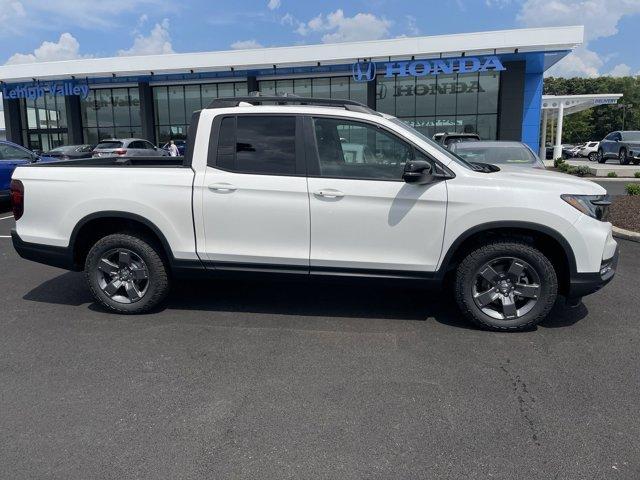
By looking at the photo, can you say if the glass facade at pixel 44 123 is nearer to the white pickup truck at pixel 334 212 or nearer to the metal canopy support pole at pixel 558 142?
the metal canopy support pole at pixel 558 142

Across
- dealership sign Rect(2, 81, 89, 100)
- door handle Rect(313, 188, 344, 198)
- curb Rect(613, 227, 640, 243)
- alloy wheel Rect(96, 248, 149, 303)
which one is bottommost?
curb Rect(613, 227, 640, 243)

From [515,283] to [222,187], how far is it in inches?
105

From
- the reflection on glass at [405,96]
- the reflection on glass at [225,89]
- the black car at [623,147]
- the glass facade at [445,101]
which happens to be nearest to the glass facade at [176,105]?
the reflection on glass at [225,89]

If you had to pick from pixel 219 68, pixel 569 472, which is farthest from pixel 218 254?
pixel 219 68

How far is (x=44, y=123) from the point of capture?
34469 millimetres

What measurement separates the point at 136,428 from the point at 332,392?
1251 mm

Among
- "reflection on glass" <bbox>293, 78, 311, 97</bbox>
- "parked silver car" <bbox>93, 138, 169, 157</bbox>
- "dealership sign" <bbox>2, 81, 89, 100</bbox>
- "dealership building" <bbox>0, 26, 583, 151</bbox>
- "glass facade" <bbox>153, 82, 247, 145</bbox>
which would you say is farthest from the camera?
"glass facade" <bbox>153, 82, 247, 145</bbox>

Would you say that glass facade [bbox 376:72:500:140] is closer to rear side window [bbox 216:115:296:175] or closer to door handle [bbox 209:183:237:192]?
rear side window [bbox 216:115:296:175]

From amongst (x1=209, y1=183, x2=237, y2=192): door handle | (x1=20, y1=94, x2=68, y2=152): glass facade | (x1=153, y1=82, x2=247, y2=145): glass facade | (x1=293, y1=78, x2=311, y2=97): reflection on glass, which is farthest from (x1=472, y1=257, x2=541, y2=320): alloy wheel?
(x1=20, y1=94, x2=68, y2=152): glass facade

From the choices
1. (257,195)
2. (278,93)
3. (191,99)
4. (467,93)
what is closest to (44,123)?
(191,99)

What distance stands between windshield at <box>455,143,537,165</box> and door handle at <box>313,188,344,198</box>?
17.2 feet

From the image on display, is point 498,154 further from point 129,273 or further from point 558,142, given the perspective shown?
point 558,142

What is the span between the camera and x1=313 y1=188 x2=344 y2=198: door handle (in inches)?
175

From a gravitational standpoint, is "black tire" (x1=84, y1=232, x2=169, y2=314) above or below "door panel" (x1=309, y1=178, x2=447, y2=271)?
below
